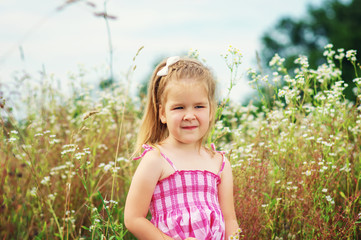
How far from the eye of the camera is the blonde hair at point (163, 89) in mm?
2428

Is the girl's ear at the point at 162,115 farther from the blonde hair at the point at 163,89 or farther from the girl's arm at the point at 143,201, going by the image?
the girl's arm at the point at 143,201

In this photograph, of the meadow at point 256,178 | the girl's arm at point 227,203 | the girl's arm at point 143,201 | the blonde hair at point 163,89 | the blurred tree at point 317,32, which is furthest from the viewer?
the blurred tree at point 317,32

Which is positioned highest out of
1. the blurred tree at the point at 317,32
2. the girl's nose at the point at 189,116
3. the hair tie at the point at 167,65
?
A: the blurred tree at the point at 317,32

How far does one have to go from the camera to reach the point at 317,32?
1049 inches

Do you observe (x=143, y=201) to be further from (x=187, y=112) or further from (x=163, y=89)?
(x=163, y=89)

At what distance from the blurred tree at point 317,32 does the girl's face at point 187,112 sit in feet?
66.3

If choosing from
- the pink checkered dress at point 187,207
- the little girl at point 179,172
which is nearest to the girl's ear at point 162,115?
the little girl at point 179,172

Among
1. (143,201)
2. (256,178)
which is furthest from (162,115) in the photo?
(256,178)

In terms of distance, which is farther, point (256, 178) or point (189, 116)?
point (256, 178)

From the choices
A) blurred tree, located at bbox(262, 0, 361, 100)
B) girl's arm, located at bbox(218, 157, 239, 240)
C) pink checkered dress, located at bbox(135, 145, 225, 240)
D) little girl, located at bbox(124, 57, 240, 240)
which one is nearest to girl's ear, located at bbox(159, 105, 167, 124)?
little girl, located at bbox(124, 57, 240, 240)

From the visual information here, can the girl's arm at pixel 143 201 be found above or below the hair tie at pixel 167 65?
below

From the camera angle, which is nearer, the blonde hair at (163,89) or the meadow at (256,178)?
the blonde hair at (163,89)

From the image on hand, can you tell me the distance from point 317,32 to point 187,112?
2615cm

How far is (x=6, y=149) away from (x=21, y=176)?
0.96ft
